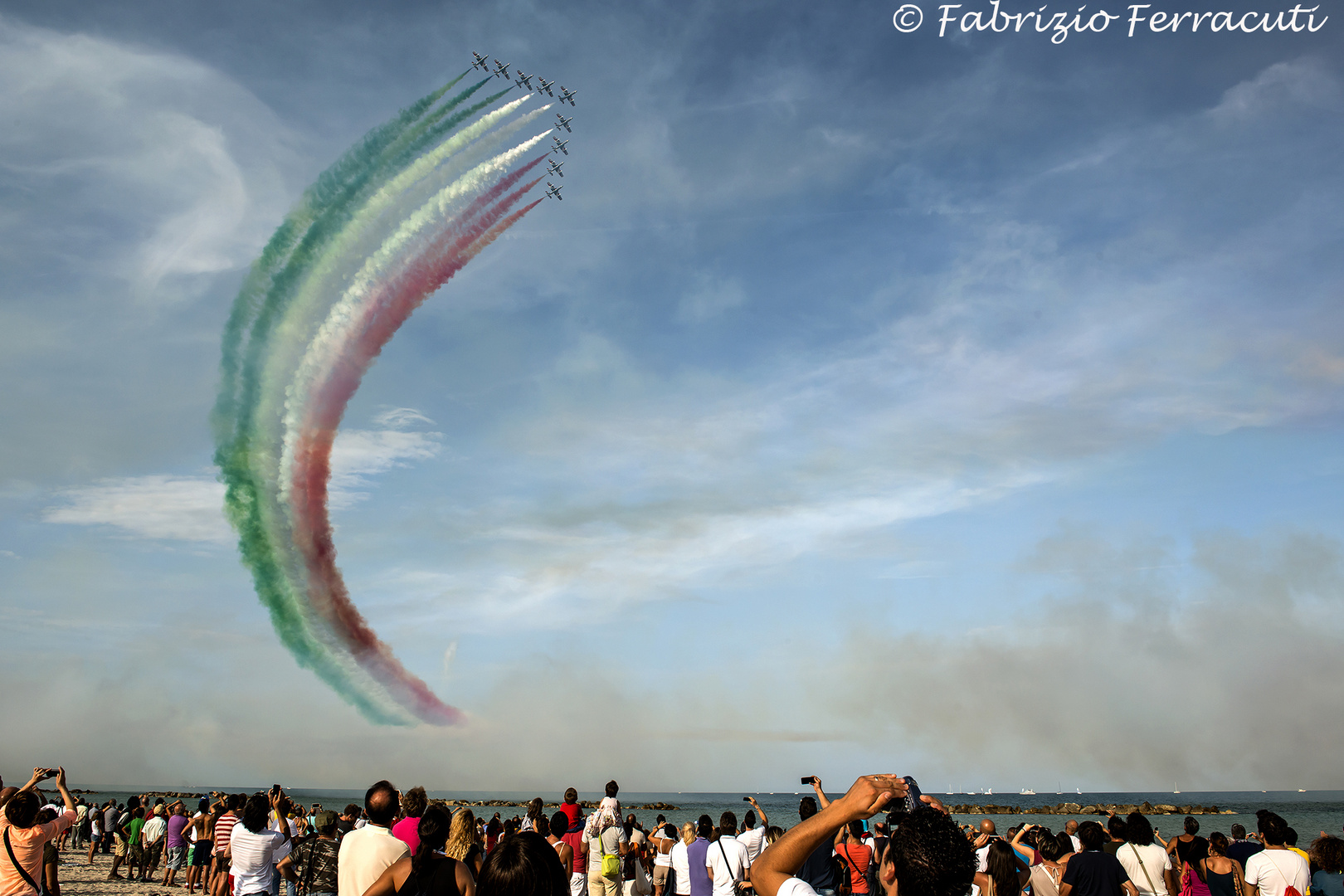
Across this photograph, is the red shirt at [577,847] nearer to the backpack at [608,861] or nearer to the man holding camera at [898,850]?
the backpack at [608,861]

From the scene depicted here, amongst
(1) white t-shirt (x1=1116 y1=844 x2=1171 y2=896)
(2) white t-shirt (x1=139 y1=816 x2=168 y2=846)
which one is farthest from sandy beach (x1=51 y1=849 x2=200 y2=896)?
(1) white t-shirt (x1=1116 y1=844 x2=1171 y2=896)

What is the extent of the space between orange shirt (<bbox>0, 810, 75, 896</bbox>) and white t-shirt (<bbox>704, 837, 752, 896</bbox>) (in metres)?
7.01

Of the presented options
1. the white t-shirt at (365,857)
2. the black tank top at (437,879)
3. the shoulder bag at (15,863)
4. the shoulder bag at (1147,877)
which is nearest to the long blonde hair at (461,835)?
the white t-shirt at (365,857)

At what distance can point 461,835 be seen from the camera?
328 inches

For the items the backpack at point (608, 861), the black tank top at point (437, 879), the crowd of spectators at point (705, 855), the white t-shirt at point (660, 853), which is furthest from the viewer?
the white t-shirt at point (660, 853)

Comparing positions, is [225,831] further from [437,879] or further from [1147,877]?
[1147,877]

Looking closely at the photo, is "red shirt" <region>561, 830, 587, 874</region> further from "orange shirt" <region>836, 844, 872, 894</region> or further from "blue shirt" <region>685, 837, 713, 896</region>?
"orange shirt" <region>836, 844, 872, 894</region>

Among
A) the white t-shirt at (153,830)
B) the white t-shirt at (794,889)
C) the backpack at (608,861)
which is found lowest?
the white t-shirt at (153,830)

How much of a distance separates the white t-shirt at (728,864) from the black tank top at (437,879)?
5368mm

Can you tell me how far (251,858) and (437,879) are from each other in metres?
4.61

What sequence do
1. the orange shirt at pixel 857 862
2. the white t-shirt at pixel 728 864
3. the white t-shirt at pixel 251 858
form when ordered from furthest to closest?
the orange shirt at pixel 857 862
the white t-shirt at pixel 728 864
the white t-shirt at pixel 251 858

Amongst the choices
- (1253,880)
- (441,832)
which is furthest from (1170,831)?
(441,832)

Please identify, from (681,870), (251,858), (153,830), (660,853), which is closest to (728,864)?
(681,870)

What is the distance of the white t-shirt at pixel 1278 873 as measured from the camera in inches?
328
